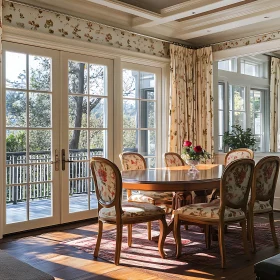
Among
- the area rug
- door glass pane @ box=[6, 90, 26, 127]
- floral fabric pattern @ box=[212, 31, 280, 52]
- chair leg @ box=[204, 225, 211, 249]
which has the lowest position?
the area rug

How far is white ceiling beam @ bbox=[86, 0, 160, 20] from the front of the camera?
4.59 meters

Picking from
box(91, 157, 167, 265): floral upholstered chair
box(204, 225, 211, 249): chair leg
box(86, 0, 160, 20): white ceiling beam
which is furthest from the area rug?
box(86, 0, 160, 20): white ceiling beam

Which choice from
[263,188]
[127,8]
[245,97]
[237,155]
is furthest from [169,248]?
[245,97]

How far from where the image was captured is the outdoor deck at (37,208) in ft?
15.0

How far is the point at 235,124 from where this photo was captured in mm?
7785

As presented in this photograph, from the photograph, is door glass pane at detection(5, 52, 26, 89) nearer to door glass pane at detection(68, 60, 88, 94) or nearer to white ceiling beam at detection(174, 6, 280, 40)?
door glass pane at detection(68, 60, 88, 94)

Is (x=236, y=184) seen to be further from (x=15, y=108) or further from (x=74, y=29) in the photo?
(x=74, y=29)

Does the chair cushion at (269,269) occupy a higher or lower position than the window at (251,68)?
lower

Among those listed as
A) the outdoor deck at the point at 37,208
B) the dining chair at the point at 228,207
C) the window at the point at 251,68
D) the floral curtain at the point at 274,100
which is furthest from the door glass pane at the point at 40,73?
the floral curtain at the point at 274,100

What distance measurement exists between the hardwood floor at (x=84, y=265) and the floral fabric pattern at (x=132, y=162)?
112 centimetres

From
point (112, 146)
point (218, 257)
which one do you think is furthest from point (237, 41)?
point (218, 257)

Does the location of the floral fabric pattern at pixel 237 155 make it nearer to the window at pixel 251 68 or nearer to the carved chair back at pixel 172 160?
the carved chair back at pixel 172 160

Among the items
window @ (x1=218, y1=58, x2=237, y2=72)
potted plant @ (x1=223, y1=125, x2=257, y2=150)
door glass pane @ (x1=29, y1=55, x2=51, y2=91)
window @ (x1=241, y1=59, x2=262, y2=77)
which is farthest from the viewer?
window @ (x1=241, y1=59, x2=262, y2=77)

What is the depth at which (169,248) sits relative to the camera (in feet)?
12.9
